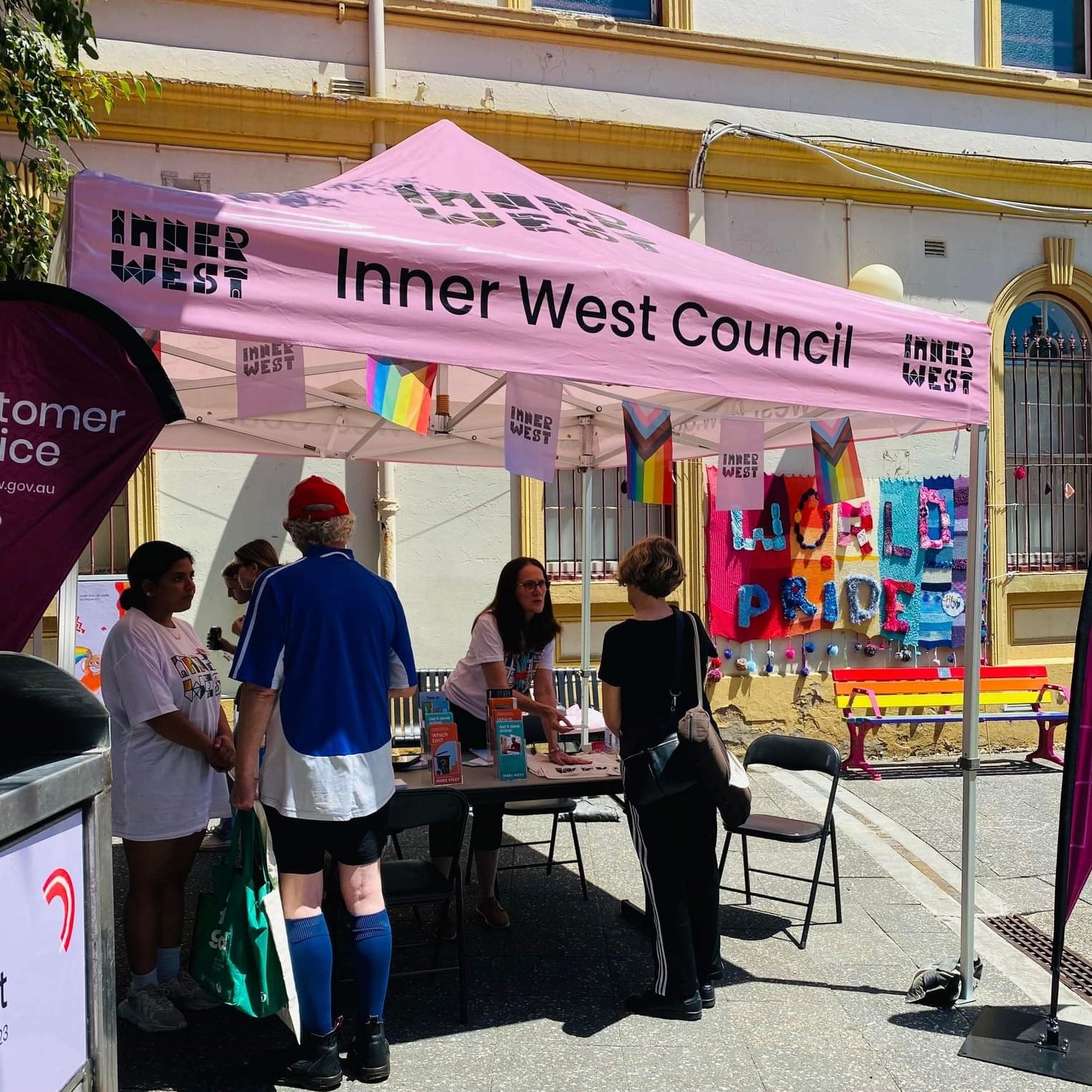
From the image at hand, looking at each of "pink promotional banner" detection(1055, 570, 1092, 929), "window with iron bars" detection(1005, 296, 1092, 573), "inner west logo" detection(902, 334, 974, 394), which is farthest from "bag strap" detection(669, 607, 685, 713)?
"window with iron bars" detection(1005, 296, 1092, 573)

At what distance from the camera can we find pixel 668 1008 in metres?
3.96

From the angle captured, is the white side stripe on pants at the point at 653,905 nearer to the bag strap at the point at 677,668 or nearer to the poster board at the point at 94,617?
the bag strap at the point at 677,668

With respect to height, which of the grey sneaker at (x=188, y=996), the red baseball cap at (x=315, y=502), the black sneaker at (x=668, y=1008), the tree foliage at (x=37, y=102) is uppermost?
the tree foliage at (x=37, y=102)

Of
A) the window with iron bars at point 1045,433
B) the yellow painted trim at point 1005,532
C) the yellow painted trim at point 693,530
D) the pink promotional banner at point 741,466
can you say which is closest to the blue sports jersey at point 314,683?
the pink promotional banner at point 741,466

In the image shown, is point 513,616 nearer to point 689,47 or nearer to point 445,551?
point 445,551

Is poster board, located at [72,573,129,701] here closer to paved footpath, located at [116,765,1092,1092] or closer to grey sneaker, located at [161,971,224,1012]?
paved footpath, located at [116,765,1092,1092]

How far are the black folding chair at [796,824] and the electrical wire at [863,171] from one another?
17.8 feet

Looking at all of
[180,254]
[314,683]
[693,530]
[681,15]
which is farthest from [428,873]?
[681,15]

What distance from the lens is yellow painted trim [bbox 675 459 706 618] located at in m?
8.93

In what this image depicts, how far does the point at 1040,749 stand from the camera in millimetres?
8820

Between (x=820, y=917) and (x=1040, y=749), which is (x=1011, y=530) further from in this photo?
(x=820, y=917)

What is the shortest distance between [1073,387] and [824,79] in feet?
12.0

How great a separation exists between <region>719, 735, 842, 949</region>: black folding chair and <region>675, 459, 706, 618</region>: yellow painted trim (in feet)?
11.8

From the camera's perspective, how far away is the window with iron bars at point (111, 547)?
7891 millimetres
